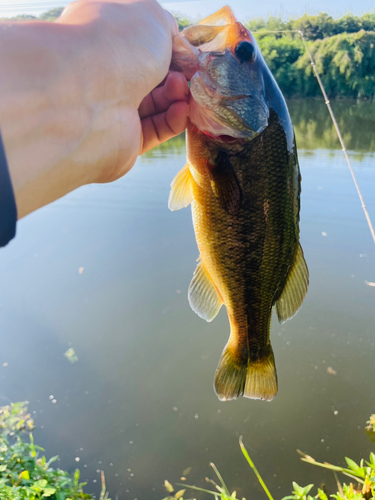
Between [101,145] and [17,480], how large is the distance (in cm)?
204

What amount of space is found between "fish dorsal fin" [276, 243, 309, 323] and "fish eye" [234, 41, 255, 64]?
81cm

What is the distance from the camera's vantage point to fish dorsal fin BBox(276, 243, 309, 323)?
1562mm

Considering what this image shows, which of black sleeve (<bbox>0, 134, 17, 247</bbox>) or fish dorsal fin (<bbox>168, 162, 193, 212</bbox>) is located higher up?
black sleeve (<bbox>0, 134, 17, 247</bbox>)

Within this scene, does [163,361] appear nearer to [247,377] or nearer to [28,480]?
[28,480]

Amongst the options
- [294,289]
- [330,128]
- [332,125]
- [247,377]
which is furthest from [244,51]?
[332,125]

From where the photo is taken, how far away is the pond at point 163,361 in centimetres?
325

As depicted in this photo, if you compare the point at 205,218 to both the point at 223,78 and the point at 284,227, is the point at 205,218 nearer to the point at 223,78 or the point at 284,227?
the point at 284,227

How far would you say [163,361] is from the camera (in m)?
4.20

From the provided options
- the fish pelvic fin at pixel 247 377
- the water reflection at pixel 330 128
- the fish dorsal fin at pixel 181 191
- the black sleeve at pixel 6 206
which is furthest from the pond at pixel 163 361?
the water reflection at pixel 330 128

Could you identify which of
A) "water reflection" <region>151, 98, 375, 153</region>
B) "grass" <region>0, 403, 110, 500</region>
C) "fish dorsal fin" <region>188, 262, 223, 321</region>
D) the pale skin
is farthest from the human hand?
"water reflection" <region>151, 98, 375, 153</region>

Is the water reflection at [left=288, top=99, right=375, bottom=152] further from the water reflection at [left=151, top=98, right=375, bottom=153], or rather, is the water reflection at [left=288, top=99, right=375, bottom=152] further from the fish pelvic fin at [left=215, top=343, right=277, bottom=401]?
the fish pelvic fin at [left=215, top=343, right=277, bottom=401]

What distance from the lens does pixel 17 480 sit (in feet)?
6.66

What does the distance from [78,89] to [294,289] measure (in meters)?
1.18

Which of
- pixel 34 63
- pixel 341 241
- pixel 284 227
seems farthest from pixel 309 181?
pixel 34 63
